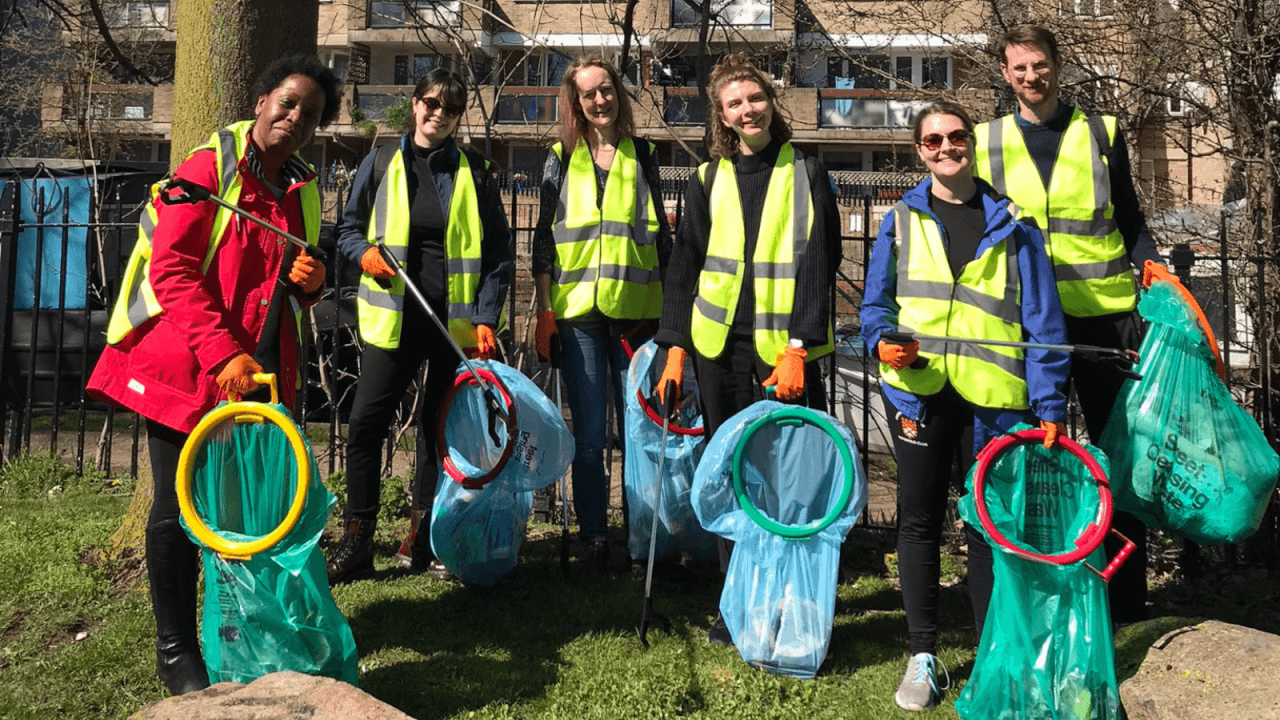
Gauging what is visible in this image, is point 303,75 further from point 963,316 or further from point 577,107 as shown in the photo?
point 963,316

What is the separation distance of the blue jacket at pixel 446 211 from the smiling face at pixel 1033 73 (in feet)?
6.17

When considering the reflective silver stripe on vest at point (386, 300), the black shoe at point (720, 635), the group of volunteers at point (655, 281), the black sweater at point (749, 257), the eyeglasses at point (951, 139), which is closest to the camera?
the group of volunteers at point (655, 281)

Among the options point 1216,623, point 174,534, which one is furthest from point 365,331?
point 1216,623

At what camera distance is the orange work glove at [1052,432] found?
2.84 m

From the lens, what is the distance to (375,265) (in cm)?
360

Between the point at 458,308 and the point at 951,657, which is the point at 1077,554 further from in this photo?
the point at 458,308

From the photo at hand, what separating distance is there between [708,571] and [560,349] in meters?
1.12

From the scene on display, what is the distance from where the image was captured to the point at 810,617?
3.11 meters

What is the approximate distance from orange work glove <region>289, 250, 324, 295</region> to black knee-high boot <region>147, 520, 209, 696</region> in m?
0.78

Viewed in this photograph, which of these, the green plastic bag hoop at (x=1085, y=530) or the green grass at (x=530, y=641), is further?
the green grass at (x=530, y=641)

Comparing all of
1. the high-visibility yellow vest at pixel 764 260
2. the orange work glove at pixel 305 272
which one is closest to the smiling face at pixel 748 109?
A: the high-visibility yellow vest at pixel 764 260

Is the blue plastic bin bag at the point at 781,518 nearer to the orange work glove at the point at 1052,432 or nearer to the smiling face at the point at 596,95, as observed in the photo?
the orange work glove at the point at 1052,432

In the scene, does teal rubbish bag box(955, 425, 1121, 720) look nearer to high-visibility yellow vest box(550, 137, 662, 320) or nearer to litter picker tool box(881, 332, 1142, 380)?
litter picker tool box(881, 332, 1142, 380)

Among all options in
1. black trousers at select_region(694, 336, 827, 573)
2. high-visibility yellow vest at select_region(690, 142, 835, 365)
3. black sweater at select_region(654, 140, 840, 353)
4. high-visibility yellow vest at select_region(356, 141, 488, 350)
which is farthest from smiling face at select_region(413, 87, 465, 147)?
black trousers at select_region(694, 336, 827, 573)
